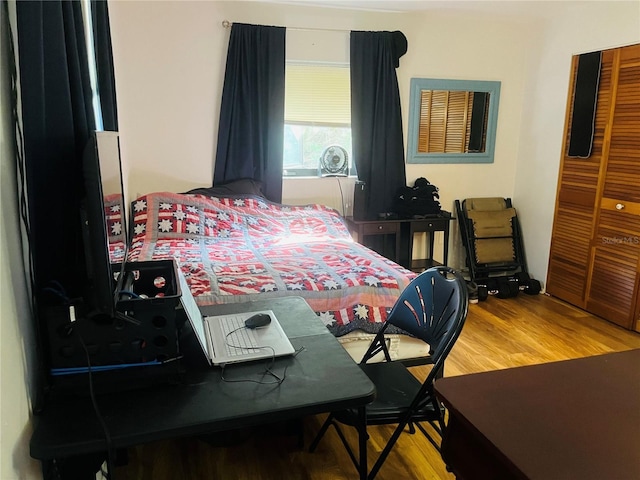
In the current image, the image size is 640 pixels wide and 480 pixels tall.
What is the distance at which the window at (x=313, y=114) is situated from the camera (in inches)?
156

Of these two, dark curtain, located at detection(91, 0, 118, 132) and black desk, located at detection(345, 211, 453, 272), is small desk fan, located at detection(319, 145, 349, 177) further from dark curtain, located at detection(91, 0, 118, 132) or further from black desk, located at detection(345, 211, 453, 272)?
dark curtain, located at detection(91, 0, 118, 132)

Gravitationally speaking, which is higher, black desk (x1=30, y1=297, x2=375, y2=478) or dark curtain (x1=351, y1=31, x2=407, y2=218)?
dark curtain (x1=351, y1=31, x2=407, y2=218)

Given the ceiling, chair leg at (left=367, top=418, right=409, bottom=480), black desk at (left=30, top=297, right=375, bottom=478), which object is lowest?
chair leg at (left=367, top=418, right=409, bottom=480)

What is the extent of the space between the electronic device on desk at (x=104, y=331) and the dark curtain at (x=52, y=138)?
0.27 feet

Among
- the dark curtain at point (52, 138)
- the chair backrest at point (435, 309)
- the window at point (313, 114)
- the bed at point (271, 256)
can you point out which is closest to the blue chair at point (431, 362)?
the chair backrest at point (435, 309)

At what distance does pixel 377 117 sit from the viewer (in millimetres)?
3994

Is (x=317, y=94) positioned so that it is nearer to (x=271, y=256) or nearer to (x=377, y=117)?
(x=377, y=117)

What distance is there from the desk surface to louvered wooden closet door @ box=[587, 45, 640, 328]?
2.53m

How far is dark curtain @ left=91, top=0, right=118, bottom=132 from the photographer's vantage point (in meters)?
2.58

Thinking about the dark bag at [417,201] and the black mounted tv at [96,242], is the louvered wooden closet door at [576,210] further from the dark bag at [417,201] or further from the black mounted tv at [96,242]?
the black mounted tv at [96,242]

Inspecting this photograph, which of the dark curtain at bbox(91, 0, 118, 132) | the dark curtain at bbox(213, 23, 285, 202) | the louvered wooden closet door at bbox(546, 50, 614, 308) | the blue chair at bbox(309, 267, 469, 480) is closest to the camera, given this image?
the blue chair at bbox(309, 267, 469, 480)

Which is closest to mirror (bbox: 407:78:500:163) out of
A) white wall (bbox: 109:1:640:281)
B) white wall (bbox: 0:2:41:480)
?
white wall (bbox: 109:1:640:281)

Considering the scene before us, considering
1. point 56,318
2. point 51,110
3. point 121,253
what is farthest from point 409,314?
point 51,110

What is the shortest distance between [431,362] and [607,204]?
98.1 inches
